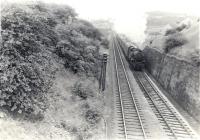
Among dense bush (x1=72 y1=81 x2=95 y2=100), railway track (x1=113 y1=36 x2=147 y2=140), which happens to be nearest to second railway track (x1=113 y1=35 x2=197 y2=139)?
railway track (x1=113 y1=36 x2=147 y2=140)

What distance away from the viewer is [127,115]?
61.2 ft

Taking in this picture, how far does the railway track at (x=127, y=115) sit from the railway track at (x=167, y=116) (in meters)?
1.38

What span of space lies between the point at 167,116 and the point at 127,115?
9.55 feet

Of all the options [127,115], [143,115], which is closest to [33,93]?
[127,115]

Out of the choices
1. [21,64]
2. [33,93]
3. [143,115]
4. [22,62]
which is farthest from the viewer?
[143,115]

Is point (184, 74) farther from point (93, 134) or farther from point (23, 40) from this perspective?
point (23, 40)

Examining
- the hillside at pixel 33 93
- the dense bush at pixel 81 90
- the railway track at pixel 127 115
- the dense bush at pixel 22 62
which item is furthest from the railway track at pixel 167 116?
the dense bush at pixel 22 62

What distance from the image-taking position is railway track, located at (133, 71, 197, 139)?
1586cm

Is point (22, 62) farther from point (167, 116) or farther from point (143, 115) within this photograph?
point (167, 116)

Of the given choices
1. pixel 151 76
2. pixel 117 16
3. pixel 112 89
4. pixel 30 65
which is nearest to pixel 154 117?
pixel 112 89

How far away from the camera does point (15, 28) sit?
13.8 meters

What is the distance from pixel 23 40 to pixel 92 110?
20.8ft

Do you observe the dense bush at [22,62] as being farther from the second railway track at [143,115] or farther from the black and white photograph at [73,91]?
the second railway track at [143,115]

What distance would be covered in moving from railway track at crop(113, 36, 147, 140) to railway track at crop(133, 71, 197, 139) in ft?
4.52
